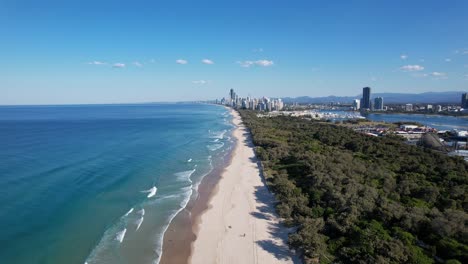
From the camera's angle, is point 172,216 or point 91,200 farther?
point 91,200

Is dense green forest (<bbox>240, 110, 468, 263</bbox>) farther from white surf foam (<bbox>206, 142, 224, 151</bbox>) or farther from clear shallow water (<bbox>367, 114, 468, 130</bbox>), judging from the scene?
clear shallow water (<bbox>367, 114, 468, 130</bbox>)

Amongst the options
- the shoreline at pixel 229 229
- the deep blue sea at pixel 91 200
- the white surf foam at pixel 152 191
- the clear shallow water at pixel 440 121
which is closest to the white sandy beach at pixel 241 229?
the shoreline at pixel 229 229

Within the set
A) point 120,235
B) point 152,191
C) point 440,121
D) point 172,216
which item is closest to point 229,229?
point 172,216

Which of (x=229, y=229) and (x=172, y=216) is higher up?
(x=172, y=216)

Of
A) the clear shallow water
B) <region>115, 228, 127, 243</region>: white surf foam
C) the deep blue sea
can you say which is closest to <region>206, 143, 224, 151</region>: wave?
the deep blue sea

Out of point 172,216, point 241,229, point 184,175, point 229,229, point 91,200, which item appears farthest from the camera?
point 184,175

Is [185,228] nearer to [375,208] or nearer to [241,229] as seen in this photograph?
[241,229]

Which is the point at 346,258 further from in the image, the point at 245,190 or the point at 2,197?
the point at 2,197
